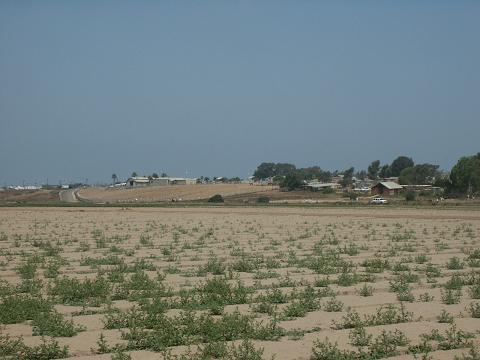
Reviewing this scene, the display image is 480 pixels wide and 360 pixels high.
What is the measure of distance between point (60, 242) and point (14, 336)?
1954 centimetres

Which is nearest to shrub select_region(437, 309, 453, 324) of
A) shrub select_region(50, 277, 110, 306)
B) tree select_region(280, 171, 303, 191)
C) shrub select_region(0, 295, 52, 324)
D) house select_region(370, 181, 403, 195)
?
shrub select_region(50, 277, 110, 306)

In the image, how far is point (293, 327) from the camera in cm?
1109

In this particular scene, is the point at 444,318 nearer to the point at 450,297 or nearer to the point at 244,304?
the point at 450,297

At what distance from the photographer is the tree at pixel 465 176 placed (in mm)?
108812

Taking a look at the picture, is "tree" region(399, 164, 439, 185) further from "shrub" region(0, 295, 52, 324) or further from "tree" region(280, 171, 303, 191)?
"shrub" region(0, 295, 52, 324)

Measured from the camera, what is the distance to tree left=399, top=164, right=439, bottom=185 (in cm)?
16025

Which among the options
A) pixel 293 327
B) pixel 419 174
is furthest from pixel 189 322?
pixel 419 174

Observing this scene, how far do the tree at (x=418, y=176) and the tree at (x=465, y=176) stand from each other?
146ft

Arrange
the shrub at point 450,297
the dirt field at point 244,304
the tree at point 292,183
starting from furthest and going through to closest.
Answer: the tree at point 292,183 < the shrub at point 450,297 < the dirt field at point 244,304

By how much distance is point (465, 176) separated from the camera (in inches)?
4311

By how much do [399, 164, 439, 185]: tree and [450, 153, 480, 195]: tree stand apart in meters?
44.6

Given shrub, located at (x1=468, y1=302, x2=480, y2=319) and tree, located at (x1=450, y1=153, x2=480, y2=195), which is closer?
shrub, located at (x1=468, y1=302, x2=480, y2=319)

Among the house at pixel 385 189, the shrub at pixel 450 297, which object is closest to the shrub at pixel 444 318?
the shrub at pixel 450 297

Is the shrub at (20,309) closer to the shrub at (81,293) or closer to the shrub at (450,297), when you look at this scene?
the shrub at (81,293)
